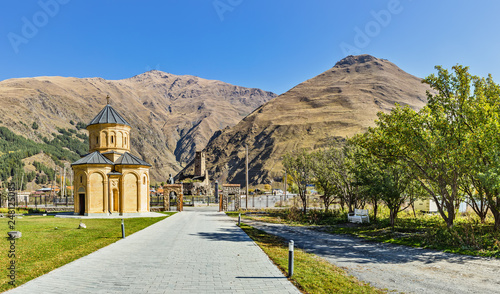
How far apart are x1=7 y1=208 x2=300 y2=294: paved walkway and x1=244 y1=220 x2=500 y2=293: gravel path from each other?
290cm

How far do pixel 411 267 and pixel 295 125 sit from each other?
130m

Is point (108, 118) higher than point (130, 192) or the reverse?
higher

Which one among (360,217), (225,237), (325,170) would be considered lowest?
(360,217)

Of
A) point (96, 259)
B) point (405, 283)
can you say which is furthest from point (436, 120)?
point (96, 259)

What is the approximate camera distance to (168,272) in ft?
30.7

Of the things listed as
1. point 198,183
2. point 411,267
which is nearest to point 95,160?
point 411,267

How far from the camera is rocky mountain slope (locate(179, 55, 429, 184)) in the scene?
123 m

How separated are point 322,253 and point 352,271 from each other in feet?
10.2

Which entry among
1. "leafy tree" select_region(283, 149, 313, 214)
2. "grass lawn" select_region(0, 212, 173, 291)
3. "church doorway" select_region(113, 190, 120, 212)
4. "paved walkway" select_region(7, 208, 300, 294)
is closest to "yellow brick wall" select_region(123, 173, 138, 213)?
"church doorway" select_region(113, 190, 120, 212)

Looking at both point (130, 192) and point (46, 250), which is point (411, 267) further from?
point (130, 192)

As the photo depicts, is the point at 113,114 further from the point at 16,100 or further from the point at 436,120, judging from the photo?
the point at 16,100

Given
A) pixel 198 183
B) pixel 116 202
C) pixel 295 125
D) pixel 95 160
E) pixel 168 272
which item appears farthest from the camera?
pixel 295 125

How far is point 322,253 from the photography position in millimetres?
13172

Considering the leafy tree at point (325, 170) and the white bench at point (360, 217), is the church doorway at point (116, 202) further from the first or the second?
the white bench at point (360, 217)
